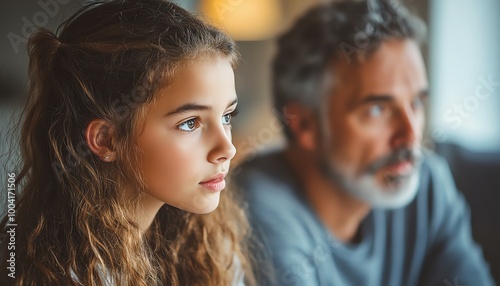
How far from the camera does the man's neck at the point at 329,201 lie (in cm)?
132

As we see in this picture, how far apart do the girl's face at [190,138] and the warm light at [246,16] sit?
0.86ft

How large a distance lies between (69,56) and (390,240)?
0.83 m

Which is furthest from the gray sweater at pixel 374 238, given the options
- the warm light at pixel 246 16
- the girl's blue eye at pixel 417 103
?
the warm light at pixel 246 16

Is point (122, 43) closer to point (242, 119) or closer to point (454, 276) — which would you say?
point (242, 119)

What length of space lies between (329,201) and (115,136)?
588mm

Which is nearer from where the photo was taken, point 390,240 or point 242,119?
point 242,119

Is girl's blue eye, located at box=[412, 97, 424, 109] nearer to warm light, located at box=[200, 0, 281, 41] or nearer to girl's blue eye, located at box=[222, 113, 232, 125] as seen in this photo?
warm light, located at box=[200, 0, 281, 41]

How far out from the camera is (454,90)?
138cm

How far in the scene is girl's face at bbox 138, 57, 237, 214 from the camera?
2.93 feet

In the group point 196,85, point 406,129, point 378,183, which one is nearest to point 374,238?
point 378,183

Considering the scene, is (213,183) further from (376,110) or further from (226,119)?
(376,110)

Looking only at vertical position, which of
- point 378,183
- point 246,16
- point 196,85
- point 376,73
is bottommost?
point 378,183

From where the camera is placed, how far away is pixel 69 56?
892mm

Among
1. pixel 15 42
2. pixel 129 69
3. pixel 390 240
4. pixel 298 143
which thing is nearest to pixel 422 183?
pixel 390 240
